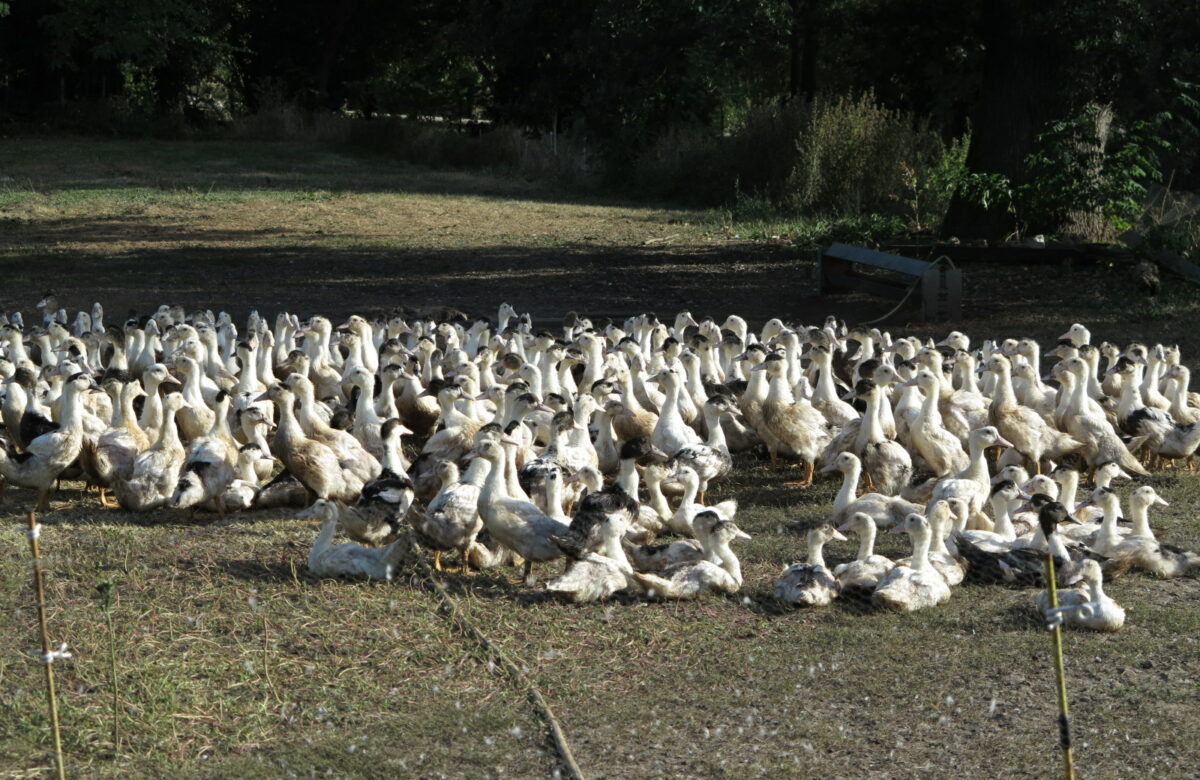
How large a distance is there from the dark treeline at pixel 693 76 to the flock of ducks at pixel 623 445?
6711 mm

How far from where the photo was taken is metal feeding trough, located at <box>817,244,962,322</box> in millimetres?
14375

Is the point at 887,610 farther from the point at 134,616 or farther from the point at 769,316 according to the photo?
the point at 769,316

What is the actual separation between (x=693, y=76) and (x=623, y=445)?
18.6m

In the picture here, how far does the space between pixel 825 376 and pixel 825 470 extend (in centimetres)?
132

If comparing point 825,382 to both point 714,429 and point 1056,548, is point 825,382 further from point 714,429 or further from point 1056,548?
point 1056,548

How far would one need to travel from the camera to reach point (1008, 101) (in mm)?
17734

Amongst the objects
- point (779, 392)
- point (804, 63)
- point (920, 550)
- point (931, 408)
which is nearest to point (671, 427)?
point (779, 392)

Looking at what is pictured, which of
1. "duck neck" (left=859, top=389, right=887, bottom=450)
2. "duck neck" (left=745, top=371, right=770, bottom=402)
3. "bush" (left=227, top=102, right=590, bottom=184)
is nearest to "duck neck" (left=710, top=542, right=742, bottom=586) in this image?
"duck neck" (left=859, top=389, right=887, bottom=450)

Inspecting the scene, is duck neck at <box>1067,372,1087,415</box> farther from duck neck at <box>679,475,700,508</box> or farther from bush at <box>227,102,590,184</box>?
bush at <box>227,102,590,184</box>

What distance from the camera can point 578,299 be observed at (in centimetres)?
1617

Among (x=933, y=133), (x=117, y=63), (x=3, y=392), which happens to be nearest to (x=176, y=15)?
(x=117, y=63)

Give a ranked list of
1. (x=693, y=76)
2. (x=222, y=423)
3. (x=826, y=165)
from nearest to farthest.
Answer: (x=222, y=423), (x=826, y=165), (x=693, y=76)

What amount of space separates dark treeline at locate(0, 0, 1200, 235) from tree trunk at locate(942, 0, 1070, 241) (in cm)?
3

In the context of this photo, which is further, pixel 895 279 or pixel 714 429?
pixel 895 279
